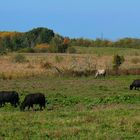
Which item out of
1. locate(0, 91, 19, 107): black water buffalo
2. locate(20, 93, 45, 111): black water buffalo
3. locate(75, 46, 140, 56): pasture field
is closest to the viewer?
locate(20, 93, 45, 111): black water buffalo

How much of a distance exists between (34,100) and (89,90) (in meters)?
10.0

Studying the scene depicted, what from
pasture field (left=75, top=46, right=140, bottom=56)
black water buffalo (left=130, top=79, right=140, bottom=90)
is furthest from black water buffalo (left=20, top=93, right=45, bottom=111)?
pasture field (left=75, top=46, right=140, bottom=56)

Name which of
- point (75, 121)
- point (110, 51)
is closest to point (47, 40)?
point (110, 51)

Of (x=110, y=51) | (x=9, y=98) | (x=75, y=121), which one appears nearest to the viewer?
(x=75, y=121)

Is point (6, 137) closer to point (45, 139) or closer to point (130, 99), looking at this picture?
point (45, 139)

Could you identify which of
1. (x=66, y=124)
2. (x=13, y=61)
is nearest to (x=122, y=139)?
(x=66, y=124)

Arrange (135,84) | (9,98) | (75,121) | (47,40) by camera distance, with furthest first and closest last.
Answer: (47,40) < (135,84) < (9,98) < (75,121)

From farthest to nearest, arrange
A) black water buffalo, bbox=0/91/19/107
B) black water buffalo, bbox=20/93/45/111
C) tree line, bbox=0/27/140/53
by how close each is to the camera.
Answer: tree line, bbox=0/27/140/53 → black water buffalo, bbox=0/91/19/107 → black water buffalo, bbox=20/93/45/111

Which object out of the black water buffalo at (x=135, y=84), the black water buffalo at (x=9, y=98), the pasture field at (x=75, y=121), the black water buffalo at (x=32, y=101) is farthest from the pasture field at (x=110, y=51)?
the black water buffalo at (x=32, y=101)

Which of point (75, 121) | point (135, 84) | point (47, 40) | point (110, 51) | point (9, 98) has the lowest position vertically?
point (75, 121)

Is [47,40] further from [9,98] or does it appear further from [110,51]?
[9,98]

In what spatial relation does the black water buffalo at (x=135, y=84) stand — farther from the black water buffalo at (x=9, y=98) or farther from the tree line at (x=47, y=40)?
the tree line at (x=47, y=40)

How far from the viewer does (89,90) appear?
109 feet

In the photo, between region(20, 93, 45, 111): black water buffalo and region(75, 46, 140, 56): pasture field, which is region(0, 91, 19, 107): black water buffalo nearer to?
region(20, 93, 45, 111): black water buffalo
